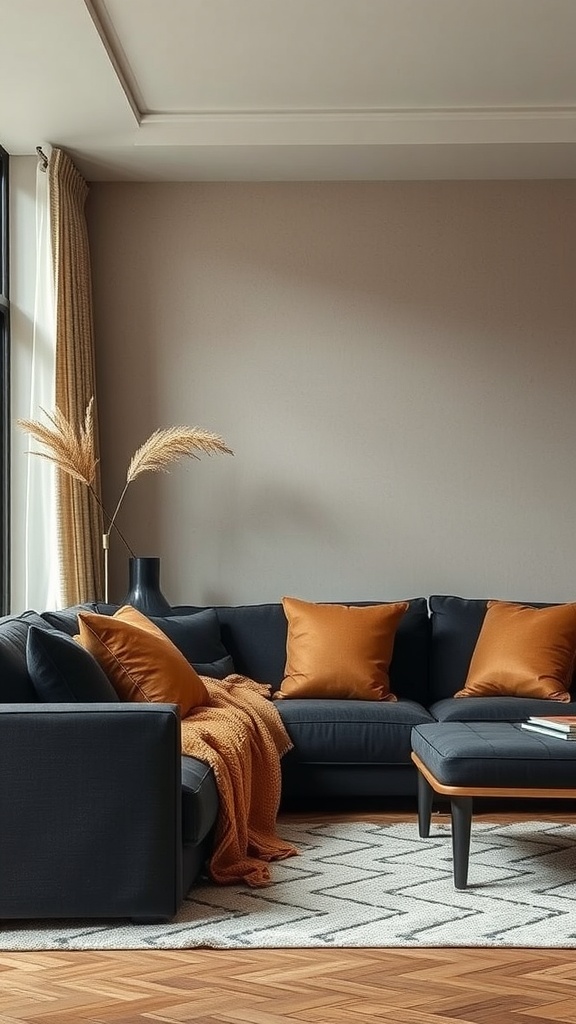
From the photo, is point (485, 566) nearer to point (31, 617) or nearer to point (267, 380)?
point (267, 380)

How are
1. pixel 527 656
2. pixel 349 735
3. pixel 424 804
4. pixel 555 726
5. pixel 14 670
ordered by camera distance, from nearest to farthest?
pixel 14 670 < pixel 555 726 < pixel 424 804 < pixel 349 735 < pixel 527 656

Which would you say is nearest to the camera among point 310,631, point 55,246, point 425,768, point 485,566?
point 425,768

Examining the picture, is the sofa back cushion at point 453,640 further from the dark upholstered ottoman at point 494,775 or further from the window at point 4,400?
the window at point 4,400

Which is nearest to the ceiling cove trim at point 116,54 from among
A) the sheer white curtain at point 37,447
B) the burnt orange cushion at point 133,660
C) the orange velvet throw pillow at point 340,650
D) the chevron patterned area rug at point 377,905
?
the sheer white curtain at point 37,447

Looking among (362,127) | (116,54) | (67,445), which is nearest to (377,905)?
(67,445)

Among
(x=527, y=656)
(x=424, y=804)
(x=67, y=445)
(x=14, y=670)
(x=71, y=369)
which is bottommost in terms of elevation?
(x=424, y=804)

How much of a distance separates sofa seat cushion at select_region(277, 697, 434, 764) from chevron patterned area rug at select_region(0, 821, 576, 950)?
0.40m

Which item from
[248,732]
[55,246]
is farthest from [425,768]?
[55,246]

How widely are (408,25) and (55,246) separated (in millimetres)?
1910

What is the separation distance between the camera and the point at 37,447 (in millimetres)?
5480

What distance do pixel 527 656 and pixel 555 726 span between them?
3.96 ft

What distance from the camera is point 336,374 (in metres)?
5.86

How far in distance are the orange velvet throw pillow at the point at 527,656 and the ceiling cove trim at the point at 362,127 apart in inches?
83.2

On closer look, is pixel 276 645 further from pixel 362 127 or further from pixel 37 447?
pixel 362 127
